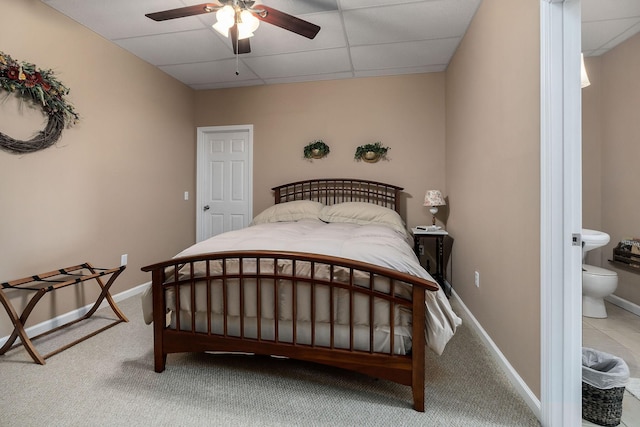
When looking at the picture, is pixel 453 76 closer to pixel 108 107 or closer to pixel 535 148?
pixel 535 148

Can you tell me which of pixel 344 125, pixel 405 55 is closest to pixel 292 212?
pixel 344 125

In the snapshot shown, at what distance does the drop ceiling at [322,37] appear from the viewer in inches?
91.4

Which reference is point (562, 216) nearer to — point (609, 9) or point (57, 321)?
point (609, 9)

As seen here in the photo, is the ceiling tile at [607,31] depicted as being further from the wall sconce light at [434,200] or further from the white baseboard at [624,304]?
the white baseboard at [624,304]

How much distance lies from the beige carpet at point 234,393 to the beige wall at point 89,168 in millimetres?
843

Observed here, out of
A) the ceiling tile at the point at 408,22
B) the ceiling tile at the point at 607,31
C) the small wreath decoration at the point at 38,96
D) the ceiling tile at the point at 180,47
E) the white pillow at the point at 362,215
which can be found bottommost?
the white pillow at the point at 362,215

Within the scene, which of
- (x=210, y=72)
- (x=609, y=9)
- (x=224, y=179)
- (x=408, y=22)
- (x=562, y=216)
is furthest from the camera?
(x=224, y=179)

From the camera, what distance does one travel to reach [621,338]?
2041 millimetres

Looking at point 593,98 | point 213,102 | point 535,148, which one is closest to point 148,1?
point 213,102

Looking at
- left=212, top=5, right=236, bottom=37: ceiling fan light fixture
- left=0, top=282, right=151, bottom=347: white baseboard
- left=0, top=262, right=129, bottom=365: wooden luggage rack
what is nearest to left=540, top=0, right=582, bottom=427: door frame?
left=212, top=5, right=236, bottom=37: ceiling fan light fixture

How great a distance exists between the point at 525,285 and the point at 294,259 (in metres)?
1.24

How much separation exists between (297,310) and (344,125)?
9.25 feet

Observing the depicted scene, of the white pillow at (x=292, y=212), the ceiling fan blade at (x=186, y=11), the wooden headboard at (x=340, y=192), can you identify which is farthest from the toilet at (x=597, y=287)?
the ceiling fan blade at (x=186, y=11)

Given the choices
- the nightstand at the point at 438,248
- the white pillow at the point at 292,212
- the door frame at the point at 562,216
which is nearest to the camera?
the door frame at the point at 562,216
